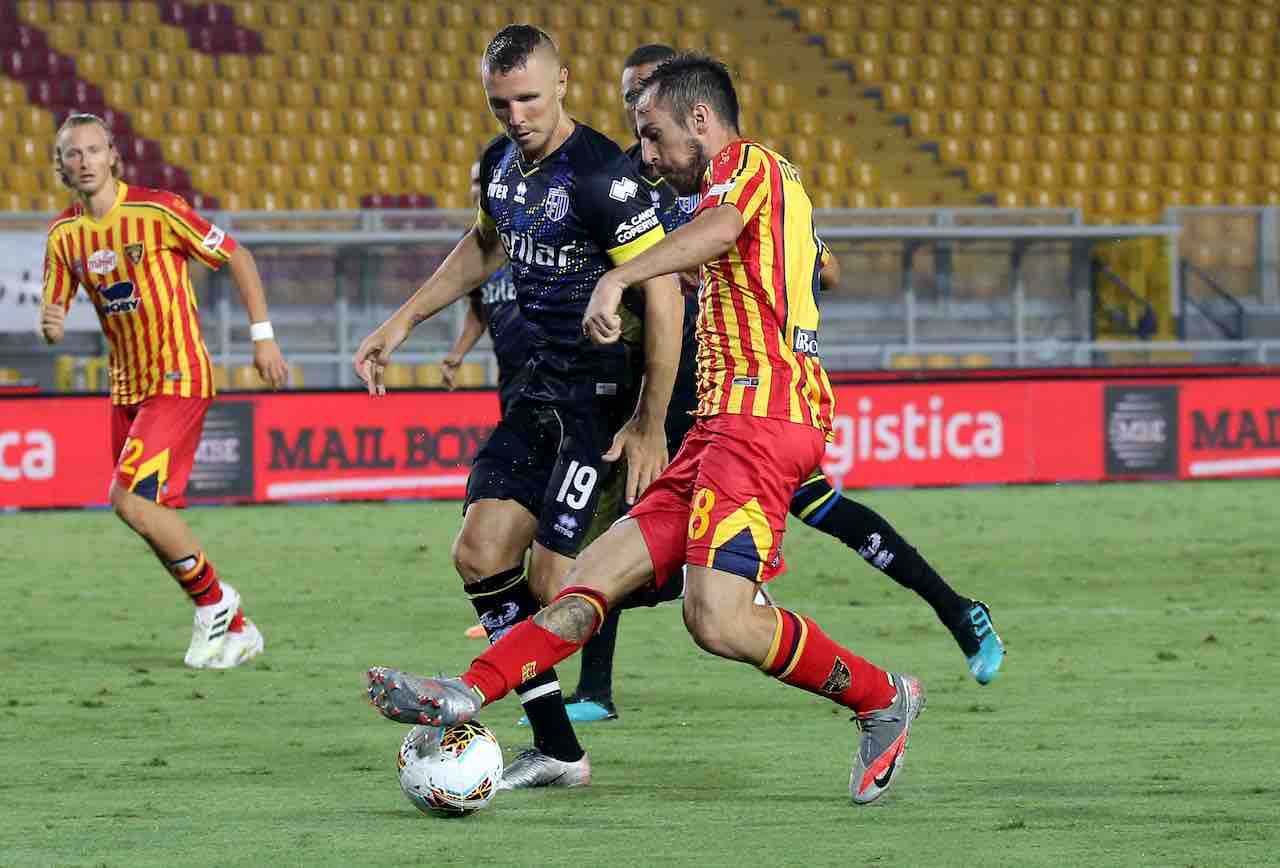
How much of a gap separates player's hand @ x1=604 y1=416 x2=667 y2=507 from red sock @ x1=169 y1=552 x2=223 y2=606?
3.01 m

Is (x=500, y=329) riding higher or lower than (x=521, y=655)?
higher

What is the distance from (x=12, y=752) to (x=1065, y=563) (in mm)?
7147

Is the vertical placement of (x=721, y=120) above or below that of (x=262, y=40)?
above

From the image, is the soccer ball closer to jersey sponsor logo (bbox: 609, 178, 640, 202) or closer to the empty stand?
jersey sponsor logo (bbox: 609, 178, 640, 202)

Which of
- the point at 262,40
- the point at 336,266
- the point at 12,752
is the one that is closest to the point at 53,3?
the point at 262,40

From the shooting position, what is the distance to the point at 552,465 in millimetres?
6051

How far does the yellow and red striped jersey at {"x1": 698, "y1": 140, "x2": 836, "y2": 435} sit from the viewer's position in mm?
5180

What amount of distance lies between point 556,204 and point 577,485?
0.79 m

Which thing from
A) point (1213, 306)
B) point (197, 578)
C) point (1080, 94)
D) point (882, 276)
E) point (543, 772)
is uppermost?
point (543, 772)

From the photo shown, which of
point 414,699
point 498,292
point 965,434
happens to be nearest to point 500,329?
point 498,292

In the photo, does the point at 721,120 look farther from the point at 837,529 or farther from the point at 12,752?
the point at 12,752

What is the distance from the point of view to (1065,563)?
11.9 meters

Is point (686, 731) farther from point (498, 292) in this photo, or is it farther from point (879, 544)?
point (498, 292)

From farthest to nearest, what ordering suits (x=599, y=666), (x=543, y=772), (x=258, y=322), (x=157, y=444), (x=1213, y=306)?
(x=1213, y=306)
(x=258, y=322)
(x=157, y=444)
(x=599, y=666)
(x=543, y=772)
